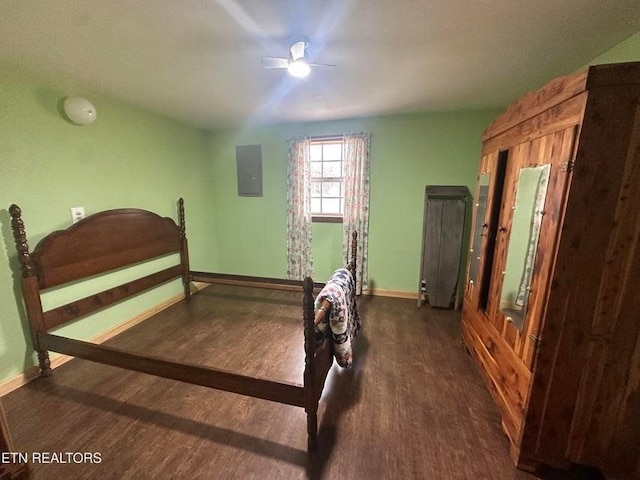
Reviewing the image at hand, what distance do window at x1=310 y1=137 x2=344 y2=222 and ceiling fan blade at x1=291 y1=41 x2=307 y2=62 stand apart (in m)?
2.08

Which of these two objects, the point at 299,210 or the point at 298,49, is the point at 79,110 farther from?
the point at 299,210

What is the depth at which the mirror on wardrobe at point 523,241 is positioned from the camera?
1.41 metres

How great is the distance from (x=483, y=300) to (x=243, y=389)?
1.84 m

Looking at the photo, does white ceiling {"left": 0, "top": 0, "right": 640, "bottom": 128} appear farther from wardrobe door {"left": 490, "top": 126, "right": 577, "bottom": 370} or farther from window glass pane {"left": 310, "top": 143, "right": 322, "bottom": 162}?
window glass pane {"left": 310, "top": 143, "right": 322, "bottom": 162}

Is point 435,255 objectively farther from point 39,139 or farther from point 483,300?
point 39,139

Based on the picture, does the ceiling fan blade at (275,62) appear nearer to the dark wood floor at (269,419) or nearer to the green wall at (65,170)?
the green wall at (65,170)

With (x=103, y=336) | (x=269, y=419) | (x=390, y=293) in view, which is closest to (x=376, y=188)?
(x=390, y=293)

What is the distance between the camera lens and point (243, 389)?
1531 mm

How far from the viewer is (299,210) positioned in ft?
12.3

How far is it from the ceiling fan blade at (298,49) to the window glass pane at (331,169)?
2171 millimetres

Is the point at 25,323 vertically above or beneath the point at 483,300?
beneath

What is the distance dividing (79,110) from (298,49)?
194cm

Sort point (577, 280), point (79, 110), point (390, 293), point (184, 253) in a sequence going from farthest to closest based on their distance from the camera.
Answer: point (390, 293) → point (184, 253) → point (79, 110) → point (577, 280)

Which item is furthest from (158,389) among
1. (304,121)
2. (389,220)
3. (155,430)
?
(304,121)
